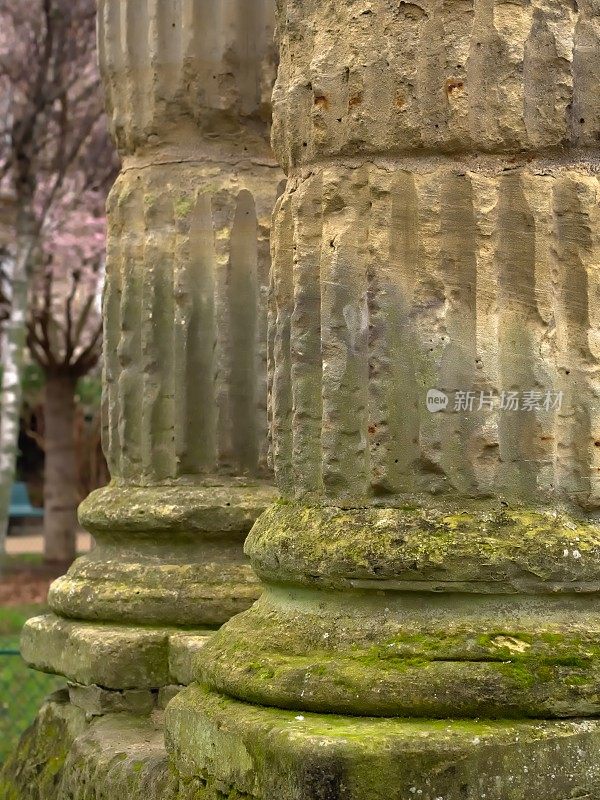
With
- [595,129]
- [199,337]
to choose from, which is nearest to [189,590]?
[199,337]

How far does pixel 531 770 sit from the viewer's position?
322cm

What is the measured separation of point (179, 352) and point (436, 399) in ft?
6.97

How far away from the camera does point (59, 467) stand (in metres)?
18.1

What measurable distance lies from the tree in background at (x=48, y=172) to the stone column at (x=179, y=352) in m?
9.69

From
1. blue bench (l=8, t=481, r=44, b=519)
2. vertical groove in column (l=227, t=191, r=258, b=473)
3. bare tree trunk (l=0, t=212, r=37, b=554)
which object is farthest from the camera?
blue bench (l=8, t=481, r=44, b=519)

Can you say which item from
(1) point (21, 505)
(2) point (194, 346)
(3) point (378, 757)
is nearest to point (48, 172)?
(2) point (194, 346)

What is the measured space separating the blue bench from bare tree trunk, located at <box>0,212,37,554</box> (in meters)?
15.8

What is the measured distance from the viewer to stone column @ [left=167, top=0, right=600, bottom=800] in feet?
11.1

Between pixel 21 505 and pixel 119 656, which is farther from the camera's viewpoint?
pixel 21 505

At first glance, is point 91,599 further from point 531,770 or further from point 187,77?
point 531,770

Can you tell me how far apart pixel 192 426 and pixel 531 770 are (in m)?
2.58

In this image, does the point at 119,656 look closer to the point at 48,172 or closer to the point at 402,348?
the point at 402,348

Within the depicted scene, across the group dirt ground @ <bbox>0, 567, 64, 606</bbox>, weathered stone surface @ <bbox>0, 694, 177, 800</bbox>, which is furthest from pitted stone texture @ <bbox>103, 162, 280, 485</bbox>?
dirt ground @ <bbox>0, 567, 64, 606</bbox>

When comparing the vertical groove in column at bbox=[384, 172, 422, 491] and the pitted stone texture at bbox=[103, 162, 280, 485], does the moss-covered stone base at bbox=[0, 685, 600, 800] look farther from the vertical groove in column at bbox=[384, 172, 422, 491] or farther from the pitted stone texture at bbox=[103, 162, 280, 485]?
the pitted stone texture at bbox=[103, 162, 280, 485]
